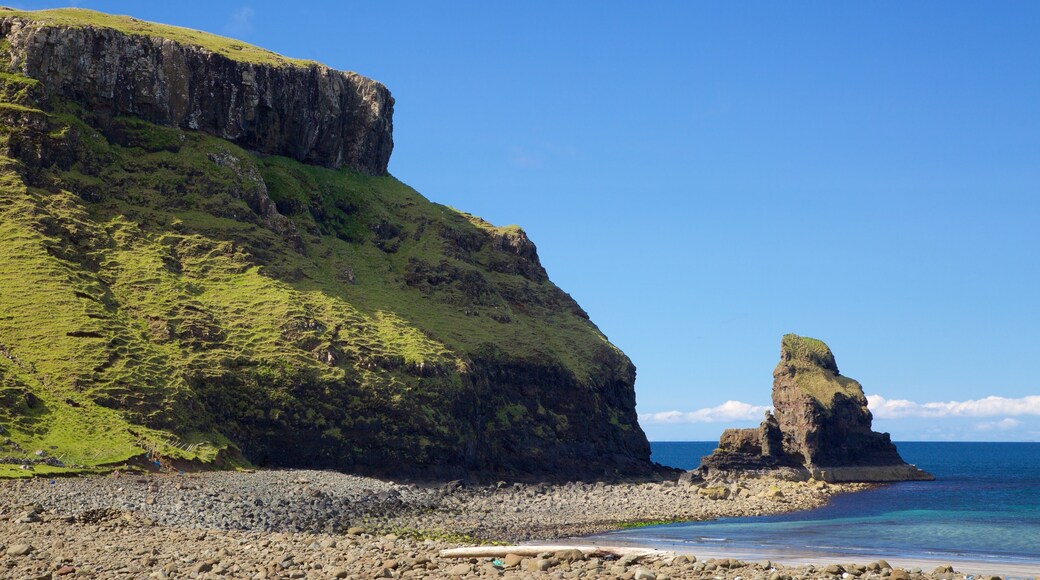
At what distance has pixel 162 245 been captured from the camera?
305 feet

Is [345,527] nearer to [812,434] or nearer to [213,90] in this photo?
[213,90]

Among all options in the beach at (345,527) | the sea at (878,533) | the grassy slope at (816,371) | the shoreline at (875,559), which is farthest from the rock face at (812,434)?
the shoreline at (875,559)

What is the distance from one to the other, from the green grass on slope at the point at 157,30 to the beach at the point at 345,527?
204 ft

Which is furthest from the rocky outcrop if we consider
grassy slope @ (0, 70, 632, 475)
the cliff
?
grassy slope @ (0, 70, 632, 475)

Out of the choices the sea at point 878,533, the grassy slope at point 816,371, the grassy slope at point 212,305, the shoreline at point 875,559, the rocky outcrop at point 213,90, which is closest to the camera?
the shoreline at point 875,559

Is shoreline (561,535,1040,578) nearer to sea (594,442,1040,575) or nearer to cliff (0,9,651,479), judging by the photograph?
sea (594,442,1040,575)

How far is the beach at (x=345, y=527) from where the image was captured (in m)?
32.3

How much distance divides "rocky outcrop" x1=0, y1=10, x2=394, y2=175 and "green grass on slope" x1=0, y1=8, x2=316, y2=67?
176 cm

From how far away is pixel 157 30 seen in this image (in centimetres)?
12362

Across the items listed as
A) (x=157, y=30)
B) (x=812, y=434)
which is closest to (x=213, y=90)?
(x=157, y=30)

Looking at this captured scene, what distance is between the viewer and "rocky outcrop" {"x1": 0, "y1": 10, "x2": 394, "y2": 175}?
330 feet

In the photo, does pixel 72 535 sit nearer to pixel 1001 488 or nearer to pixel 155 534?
pixel 155 534

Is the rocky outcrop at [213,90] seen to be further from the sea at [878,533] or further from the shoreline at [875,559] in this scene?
the shoreline at [875,559]

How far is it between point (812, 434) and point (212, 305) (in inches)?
2877
